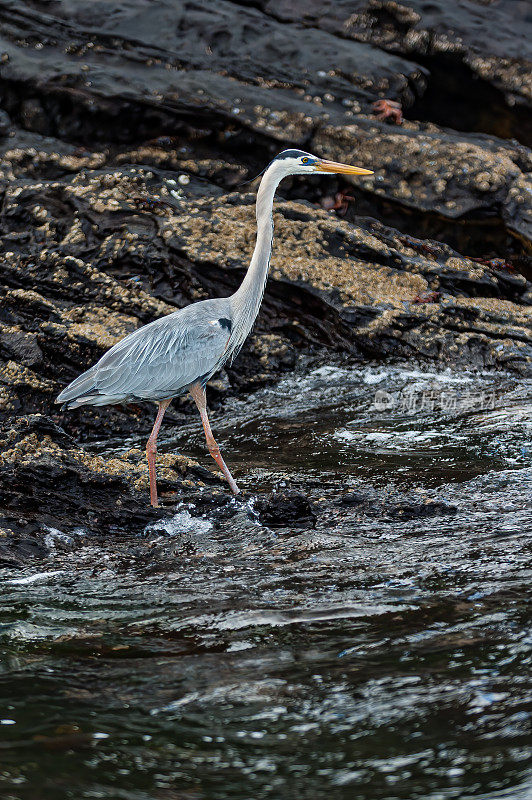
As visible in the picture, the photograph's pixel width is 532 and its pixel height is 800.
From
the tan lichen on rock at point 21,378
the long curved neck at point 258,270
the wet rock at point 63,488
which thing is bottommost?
the tan lichen on rock at point 21,378

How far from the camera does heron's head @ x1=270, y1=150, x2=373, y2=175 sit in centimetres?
688

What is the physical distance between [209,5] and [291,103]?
181 cm

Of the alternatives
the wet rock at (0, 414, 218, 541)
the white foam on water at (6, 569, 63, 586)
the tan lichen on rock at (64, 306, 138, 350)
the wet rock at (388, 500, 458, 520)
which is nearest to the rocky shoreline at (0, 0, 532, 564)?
the tan lichen on rock at (64, 306, 138, 350)

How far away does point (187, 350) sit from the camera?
632 centimetres

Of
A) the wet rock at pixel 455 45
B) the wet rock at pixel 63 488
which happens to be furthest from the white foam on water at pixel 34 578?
the wet rock at pixel 455 45

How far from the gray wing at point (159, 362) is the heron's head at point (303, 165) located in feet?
4.21

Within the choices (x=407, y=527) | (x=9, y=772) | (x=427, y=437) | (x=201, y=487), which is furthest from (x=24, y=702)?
(x=427, y=437)

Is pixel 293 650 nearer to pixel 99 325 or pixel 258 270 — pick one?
pixel 258 270

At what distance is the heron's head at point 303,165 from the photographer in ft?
22.6

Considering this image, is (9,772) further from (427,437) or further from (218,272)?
(218,272)

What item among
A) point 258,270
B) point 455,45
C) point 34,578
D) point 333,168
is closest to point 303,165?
point 333,168

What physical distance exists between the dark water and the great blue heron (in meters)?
0.80

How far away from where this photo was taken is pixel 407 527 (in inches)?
193

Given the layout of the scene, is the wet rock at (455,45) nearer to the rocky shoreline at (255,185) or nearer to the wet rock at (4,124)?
the rocky shoreline at (255,185)
